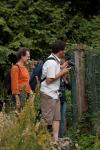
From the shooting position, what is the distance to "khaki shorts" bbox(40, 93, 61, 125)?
895 centimetres

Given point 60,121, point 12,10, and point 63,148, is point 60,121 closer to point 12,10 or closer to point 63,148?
point 63,148

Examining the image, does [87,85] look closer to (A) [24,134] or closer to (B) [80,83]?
(B) [80,83]

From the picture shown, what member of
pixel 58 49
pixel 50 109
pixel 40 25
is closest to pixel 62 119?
pixel 50 109

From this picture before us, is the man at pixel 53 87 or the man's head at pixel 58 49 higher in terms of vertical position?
the man's head at pixel 58 49

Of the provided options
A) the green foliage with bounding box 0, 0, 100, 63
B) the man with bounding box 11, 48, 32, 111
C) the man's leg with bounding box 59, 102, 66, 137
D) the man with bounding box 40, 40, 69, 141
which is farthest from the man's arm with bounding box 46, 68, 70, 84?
the green foliage with bounding box 0, 0, 100, 63

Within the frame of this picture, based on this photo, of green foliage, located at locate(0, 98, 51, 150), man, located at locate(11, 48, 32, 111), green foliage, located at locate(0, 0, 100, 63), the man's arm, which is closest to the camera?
green foliage, located at locate(0, 98, 51, 150)

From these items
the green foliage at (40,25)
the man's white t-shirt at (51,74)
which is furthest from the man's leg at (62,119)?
the green foliage at (40,25)

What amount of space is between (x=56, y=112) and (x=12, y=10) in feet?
28.1

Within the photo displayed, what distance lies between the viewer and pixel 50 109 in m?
8.98

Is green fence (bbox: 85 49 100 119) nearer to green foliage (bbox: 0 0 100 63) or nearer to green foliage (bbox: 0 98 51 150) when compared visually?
green foliage (bbox: 0 98 51 150)

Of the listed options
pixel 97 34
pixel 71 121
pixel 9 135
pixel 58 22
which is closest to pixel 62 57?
pixel 71 121

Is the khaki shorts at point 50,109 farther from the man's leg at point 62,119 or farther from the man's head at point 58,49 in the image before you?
the man's head at point 58,49

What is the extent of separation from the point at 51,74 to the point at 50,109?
1.88 ft

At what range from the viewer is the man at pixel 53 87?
28.8 ft
